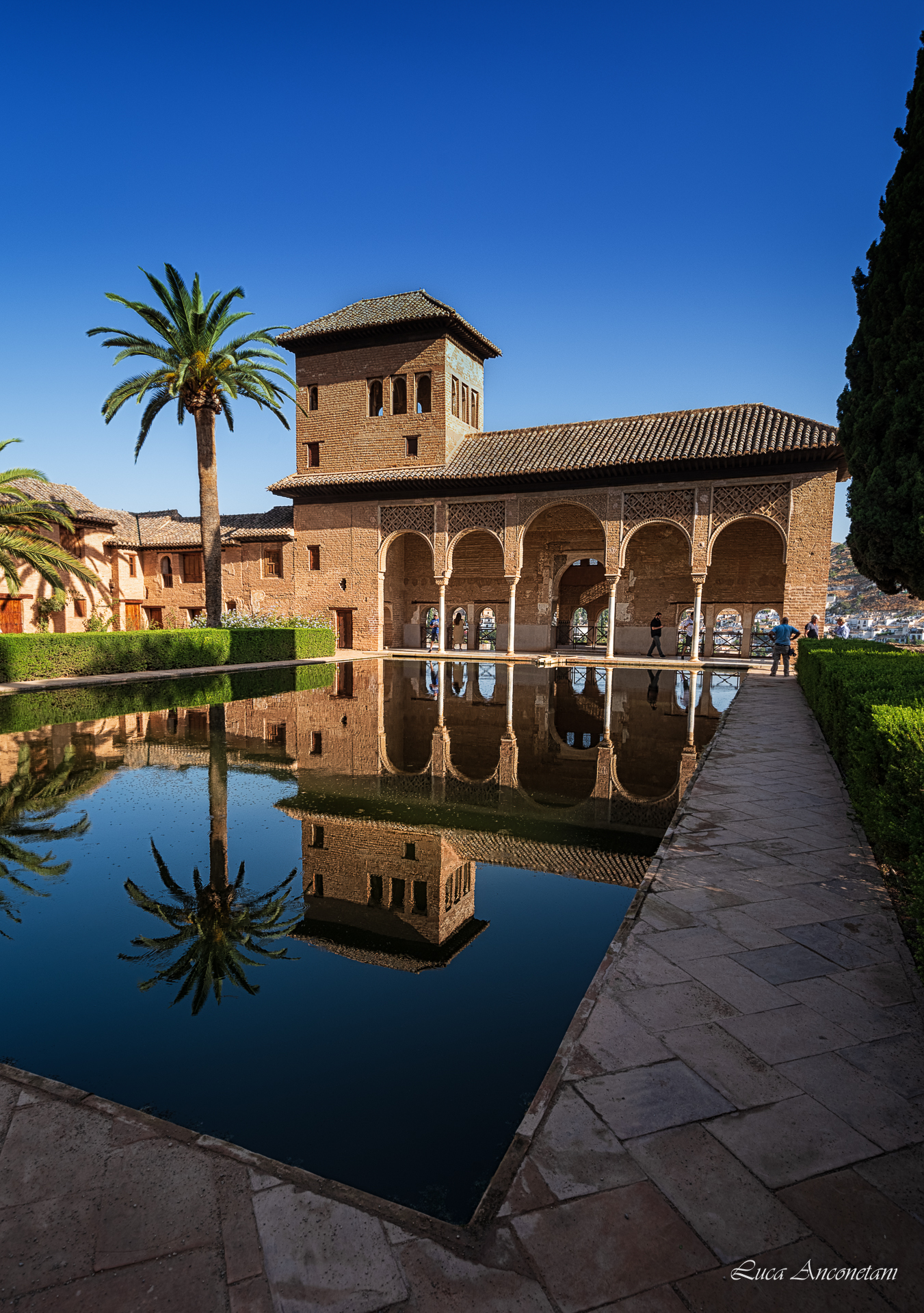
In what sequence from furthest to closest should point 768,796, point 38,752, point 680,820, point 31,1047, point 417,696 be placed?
point 417,696
point 38,752
point 768,796
point 680,820
point 31,1047

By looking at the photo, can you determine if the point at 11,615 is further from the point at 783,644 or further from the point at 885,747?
the point at 885,747

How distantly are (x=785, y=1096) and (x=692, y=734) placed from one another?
25.0 feet

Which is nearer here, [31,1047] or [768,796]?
[31,1047]

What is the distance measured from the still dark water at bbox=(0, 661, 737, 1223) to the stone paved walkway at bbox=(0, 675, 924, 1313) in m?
0.20

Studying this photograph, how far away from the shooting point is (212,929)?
136 inches

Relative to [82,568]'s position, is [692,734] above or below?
below

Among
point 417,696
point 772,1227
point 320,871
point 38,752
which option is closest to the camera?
point 772,1227

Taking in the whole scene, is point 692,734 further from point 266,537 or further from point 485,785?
point 266,537

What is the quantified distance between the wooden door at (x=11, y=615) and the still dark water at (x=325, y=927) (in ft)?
56.5

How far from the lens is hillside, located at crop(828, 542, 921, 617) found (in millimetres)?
75938

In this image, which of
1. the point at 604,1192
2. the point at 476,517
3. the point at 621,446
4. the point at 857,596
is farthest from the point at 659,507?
the point at 857,596

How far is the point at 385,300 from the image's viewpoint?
24.8m

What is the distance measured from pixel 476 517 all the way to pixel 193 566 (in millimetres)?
12681

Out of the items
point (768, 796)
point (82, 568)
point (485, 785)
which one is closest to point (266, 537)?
point (82, 568)
